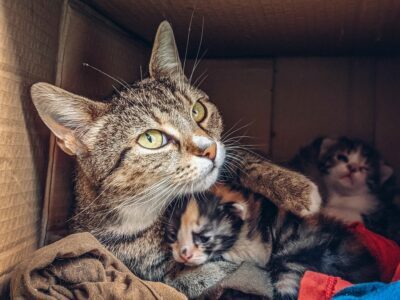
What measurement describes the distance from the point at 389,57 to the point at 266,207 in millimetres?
924

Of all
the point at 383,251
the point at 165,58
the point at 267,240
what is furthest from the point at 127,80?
the point at 383,251

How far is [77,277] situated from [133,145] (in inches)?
15.8

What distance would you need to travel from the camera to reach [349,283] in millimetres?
1231

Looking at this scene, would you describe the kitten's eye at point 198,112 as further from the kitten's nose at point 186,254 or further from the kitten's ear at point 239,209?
the kitten's nose at point 186,254

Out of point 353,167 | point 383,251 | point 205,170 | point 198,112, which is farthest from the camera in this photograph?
point 353,167

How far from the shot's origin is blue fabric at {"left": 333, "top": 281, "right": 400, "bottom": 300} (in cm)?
93

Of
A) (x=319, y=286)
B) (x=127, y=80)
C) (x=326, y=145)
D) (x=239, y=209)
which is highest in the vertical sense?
(x=127, y=80)

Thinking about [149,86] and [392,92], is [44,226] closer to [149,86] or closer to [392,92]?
[149,86]

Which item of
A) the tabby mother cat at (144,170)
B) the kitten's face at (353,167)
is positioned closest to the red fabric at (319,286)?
the tabby mother cat at (144,170)

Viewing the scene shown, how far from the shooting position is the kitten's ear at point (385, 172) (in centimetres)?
196

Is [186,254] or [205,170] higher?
[205,170]

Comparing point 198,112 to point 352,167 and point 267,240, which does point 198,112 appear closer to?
point 267,240

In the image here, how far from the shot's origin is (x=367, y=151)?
1.97 meters

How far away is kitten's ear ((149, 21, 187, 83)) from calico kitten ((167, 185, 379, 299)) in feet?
1.36
